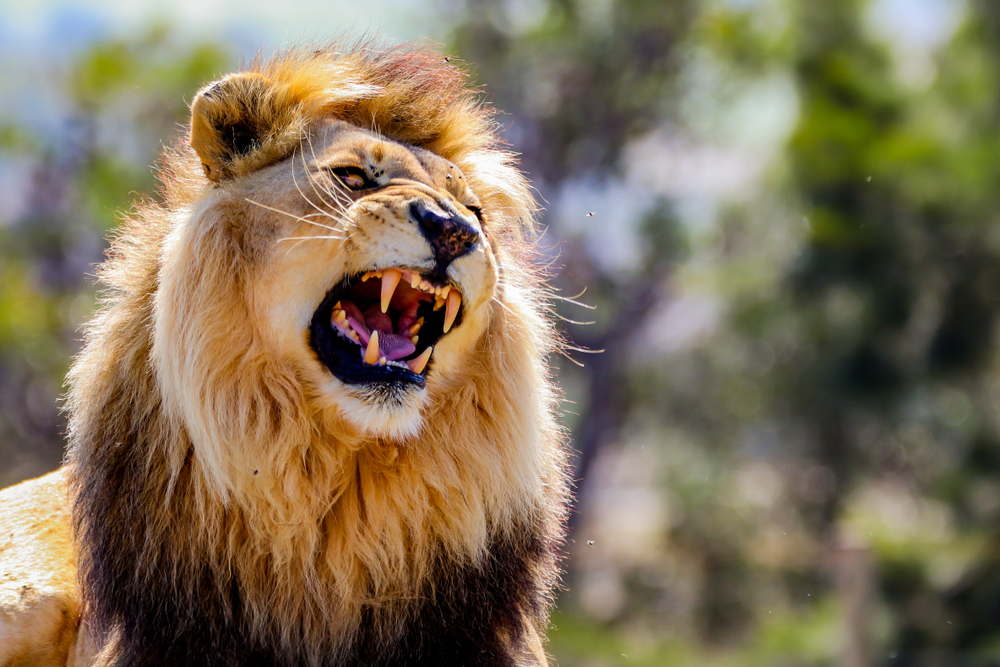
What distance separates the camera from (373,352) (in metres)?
2.46

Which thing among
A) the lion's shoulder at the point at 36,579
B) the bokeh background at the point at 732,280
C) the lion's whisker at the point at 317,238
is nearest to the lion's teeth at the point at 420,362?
the lion's whisker at the point at 317,238

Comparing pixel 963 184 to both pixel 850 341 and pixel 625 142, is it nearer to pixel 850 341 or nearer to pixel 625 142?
pixel 850 341

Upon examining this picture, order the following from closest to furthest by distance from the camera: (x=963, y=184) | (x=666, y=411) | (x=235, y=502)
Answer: (x=235, y=502)
(x=963, y=184)
(x=666, y=411)

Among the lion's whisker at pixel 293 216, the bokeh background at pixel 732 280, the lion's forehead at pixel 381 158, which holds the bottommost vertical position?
the bokeh background at pixel 732 280

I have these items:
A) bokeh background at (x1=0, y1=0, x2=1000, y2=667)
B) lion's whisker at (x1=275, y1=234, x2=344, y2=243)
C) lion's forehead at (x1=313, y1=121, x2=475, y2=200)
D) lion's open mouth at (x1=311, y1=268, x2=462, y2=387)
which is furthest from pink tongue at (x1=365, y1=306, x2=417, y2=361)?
bokeh background at (x1=0, y1=0, x2=1000, y2=667)

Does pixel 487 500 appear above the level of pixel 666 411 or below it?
above

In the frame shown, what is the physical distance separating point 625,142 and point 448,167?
12.3m

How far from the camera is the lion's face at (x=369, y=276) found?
243 cm

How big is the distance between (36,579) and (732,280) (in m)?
13.4

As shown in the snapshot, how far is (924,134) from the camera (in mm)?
12867

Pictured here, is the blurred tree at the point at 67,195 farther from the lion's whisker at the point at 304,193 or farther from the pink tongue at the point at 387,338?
the pink tongue at the point at 387,338

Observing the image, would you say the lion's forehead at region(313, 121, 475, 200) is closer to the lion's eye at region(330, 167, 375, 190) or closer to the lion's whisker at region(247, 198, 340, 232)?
the lion's eye at region(330, 167, 375, 190)

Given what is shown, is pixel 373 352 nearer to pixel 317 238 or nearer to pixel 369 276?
pixel 369 276

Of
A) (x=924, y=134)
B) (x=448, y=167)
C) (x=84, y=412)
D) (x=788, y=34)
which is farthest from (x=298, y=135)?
(x=788, y=34)
